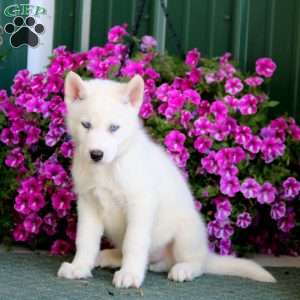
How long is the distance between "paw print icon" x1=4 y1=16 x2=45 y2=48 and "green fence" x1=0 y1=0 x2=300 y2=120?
0.09 meters

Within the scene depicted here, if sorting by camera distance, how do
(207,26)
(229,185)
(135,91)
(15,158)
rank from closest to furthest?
1. (135,91)
2. (229,185)
3. (15,158)
4. (207,26)

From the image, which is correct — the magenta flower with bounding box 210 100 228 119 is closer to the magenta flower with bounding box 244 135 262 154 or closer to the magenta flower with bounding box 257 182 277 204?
the magenta flower with bounding box 244 135 262 154

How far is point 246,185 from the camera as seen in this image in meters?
4.01

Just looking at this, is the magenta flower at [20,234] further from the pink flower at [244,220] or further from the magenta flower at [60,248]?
the pink flower at [244,220]

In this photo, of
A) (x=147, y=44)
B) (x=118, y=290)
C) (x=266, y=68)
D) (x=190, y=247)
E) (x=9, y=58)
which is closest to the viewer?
(x=118, y=290)

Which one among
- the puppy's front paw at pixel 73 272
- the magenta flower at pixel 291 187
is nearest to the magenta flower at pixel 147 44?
the magenta flower at pixel 291 187

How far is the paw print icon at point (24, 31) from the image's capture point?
16.7ft

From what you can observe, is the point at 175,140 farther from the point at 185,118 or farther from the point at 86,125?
the point at 86,125

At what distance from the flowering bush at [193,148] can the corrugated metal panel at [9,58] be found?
2.21 feet

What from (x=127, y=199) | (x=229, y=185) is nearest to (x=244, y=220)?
(x=229, y=185)

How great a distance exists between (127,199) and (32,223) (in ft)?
3.28

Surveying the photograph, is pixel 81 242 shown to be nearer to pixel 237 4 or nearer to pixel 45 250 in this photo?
pixel 45 250

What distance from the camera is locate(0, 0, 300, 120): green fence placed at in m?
5.12

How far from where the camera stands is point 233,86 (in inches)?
165
